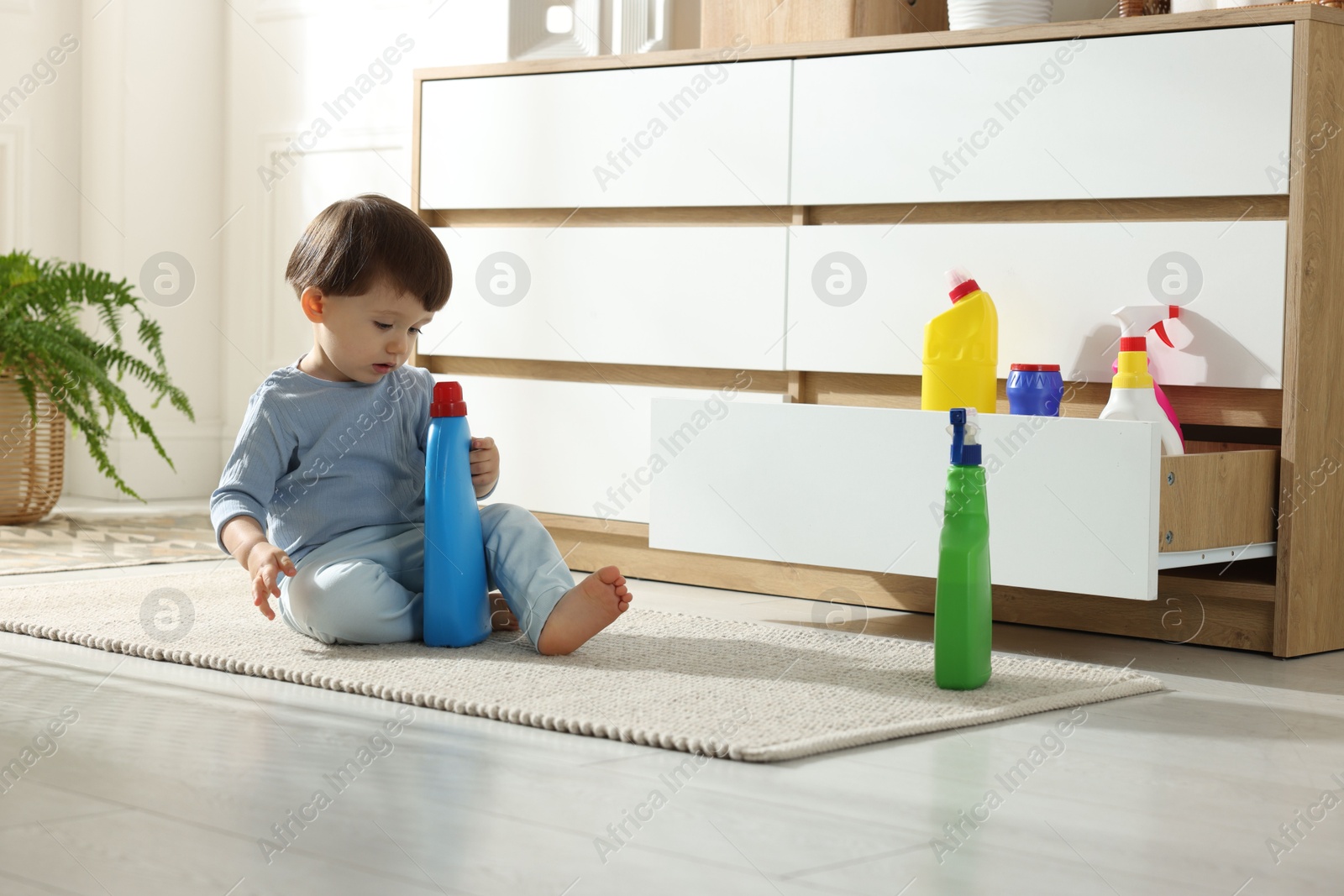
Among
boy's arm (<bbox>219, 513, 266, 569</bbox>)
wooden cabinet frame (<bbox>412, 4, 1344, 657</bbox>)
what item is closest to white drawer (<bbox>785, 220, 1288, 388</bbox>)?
wooden cabinet frame (<bbox>412, 4, 1344, 657</bbox>)

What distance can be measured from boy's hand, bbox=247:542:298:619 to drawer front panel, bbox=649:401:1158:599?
0.54 meters

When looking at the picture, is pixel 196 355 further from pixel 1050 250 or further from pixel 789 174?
pixel 1050 250

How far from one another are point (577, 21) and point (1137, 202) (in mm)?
1117

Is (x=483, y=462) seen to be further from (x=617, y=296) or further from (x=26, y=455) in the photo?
(x=26, y=455)

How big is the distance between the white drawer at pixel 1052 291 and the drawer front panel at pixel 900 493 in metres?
0.23

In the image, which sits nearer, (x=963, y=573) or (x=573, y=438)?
(x=963, y=573)

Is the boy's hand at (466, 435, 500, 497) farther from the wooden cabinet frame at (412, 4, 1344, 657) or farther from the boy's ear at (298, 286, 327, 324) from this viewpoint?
the wooden cabinet frame at (412, 4, 1344, 657)

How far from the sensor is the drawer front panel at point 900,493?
1419 millimetres

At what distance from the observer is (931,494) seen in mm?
1534

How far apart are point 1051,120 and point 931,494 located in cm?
48

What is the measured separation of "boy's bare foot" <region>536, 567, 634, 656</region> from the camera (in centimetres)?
141

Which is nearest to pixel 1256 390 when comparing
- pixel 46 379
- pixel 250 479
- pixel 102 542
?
pixel 250 479

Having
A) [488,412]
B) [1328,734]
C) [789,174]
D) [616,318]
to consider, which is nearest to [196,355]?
[488,412]

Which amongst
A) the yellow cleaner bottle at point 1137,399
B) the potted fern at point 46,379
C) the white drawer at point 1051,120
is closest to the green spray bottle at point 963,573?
the yellow cleaner bottle at point 1137,399
